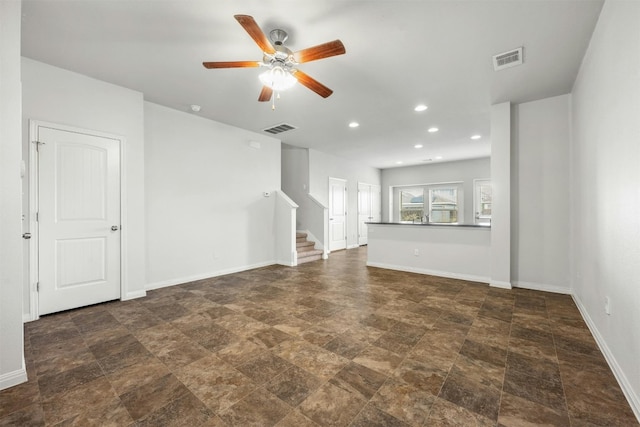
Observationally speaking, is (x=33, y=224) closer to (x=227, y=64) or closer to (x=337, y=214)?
(x=227, y=64)

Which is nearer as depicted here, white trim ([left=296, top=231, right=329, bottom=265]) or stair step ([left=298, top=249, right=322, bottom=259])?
stair step ([left=298, top=249, right=322, bottom=259])

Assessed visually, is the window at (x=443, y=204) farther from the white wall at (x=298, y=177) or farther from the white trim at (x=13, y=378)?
the white trim at (x=13, y=378)

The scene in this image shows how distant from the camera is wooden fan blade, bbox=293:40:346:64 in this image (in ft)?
6.79

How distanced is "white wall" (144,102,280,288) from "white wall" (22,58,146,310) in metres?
0.30

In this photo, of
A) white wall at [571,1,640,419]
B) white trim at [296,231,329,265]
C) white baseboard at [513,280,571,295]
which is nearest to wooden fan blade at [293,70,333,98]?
white wall at [571,1,640,419]

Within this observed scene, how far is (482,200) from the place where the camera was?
27.9 ft

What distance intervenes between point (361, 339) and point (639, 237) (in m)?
2.04

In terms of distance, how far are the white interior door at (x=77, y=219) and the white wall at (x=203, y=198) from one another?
556 mm

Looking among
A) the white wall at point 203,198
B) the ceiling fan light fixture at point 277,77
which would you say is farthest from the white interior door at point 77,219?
the ceiling fan light fixture at point 277,77

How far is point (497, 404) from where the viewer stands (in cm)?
167

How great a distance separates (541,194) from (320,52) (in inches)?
152

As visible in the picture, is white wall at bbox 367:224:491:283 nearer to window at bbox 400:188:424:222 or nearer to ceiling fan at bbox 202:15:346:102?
ceiling fan at bbox 202:15:346:102

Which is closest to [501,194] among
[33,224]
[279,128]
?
[279,128]

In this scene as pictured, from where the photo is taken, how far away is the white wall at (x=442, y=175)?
27.7ft
